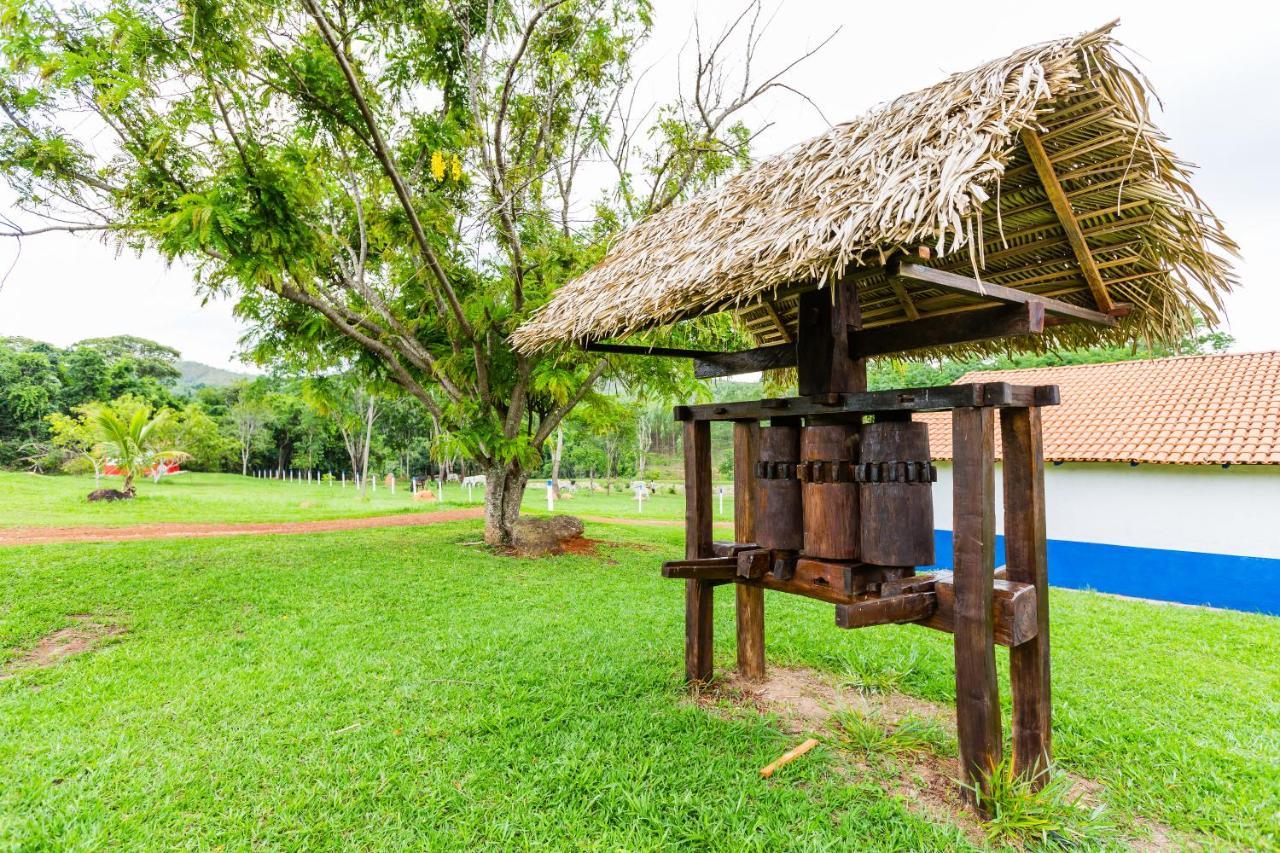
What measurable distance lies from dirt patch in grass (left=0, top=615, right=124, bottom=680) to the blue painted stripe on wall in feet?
32.5

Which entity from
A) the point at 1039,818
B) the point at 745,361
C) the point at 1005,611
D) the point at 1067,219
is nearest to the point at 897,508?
the point at 1005,611

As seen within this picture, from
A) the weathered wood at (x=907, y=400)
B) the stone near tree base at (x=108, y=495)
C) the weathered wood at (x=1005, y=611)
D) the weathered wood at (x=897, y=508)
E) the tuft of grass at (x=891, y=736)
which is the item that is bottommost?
the tuft of grass at (x=891, y=736)

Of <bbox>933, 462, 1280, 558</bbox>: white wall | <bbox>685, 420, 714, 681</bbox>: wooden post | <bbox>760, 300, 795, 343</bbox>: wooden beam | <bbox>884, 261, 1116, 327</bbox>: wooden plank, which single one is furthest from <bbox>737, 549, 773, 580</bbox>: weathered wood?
<bbox>933, 462, 1280, 558</bbox>: white wall

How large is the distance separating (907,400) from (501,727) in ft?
8.86

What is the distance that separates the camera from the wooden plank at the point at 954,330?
8.39 feet

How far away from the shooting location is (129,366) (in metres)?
33.0

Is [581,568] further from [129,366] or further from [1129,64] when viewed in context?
[129,366]

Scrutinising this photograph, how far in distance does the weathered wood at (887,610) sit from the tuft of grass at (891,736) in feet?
2.85

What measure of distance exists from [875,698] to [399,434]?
36051 millimetres

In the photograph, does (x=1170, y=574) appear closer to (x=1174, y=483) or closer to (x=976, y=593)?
(x=1174, y=483)

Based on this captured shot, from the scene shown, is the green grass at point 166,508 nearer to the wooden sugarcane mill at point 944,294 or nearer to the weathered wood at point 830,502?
the wooden sugarcane mill at point 944,294

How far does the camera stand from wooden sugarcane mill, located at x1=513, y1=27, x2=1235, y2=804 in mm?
2404

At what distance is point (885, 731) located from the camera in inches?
128

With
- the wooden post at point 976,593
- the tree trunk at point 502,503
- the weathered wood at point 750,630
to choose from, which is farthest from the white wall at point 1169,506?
the tree trunk at point 502,503
